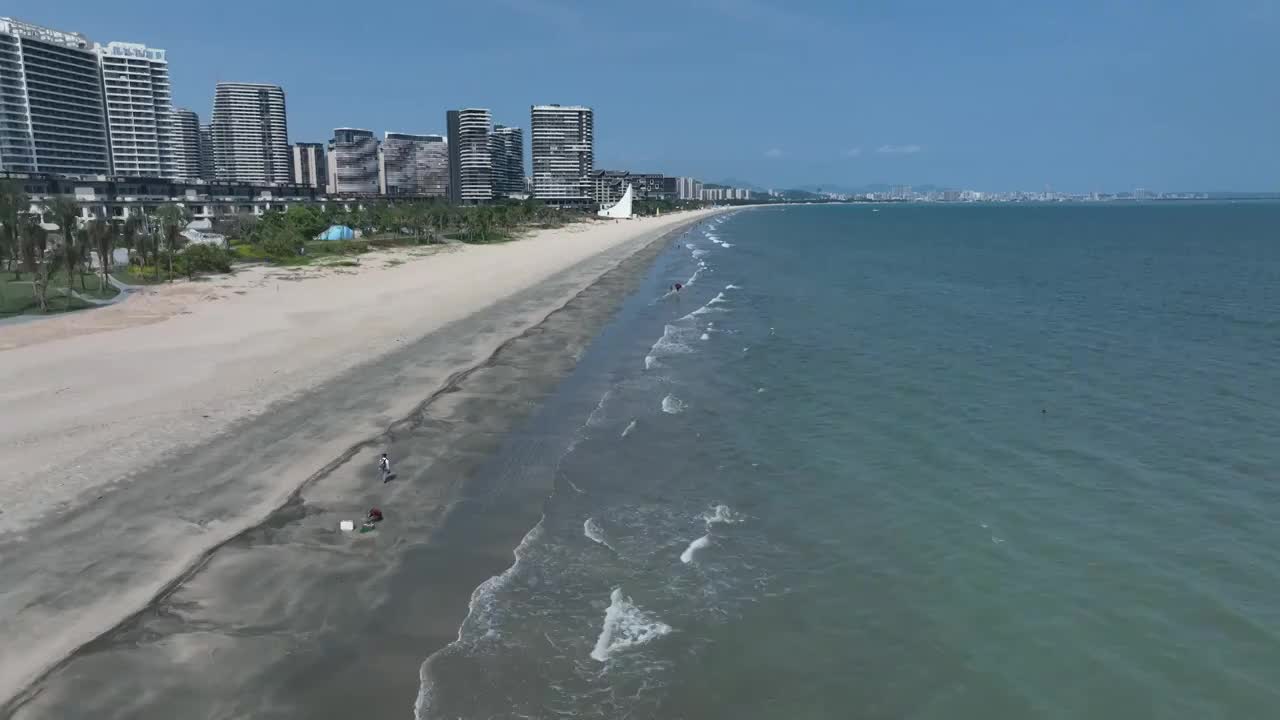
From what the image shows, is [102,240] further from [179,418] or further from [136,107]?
[136,107]

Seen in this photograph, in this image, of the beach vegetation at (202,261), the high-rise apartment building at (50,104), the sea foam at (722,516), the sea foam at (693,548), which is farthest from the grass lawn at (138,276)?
the high-rise apartment building at (50,104)

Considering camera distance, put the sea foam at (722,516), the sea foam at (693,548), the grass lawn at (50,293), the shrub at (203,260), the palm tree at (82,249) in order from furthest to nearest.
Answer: the shrub at (203,260) < the palm tree at (82,249) < the grass lawn at (50,293) < the sea foam at (722,516) < the sea foam at (693,548)

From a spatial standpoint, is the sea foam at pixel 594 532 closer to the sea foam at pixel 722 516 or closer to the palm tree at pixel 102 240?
the sea foam at pixel 722 516

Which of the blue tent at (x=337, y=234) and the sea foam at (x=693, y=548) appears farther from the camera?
the blue tent at (x=337, y=234)

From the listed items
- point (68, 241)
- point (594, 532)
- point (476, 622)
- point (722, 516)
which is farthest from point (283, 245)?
point (476, 622)

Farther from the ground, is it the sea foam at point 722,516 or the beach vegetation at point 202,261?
the beach vegetation at point 202,261

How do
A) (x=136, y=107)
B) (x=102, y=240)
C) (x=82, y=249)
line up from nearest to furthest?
1. (x=82, y=249)
2. (x=102, y=240)
3. (x=136, y=107)
